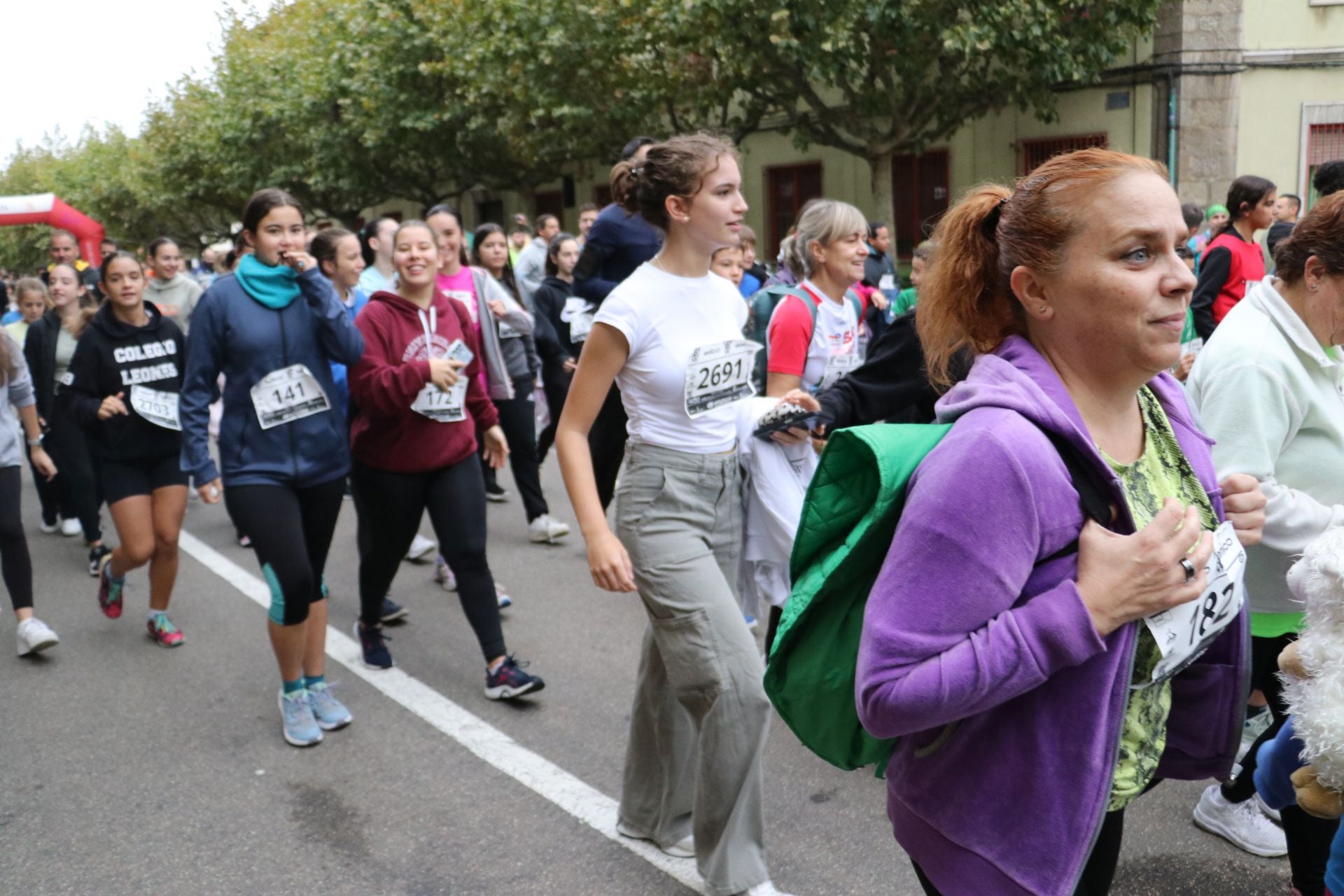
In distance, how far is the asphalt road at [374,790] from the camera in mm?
3516

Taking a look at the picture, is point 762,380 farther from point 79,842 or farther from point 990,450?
point 990,450

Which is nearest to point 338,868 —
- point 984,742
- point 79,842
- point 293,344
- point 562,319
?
point 79,842

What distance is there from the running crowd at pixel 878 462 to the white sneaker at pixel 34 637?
0.03m

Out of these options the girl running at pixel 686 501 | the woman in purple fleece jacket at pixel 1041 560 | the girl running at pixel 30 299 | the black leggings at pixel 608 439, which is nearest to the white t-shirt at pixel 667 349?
the girl running at pixel 686 501

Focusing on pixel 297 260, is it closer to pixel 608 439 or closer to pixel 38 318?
pixel 608 439

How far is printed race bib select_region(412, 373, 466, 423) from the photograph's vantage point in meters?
4.91

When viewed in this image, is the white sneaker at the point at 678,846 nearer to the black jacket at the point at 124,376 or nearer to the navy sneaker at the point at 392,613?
the navy sneaker at the point at 392,613

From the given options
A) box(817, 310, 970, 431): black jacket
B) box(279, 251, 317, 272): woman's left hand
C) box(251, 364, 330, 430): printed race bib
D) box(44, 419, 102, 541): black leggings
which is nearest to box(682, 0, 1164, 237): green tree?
box(44, 419, 102, 541): black leggings

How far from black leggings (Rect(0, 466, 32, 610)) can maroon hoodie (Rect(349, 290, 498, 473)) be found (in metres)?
1.92

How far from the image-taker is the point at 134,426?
227 inches

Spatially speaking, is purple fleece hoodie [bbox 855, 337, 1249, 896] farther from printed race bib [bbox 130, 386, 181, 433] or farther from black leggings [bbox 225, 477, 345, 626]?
printed race bib [bbox 130, 386, 181, 433]

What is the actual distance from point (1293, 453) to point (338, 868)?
283 centimetres

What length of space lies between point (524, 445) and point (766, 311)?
2744 millimetres

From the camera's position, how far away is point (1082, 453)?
1.67 m
